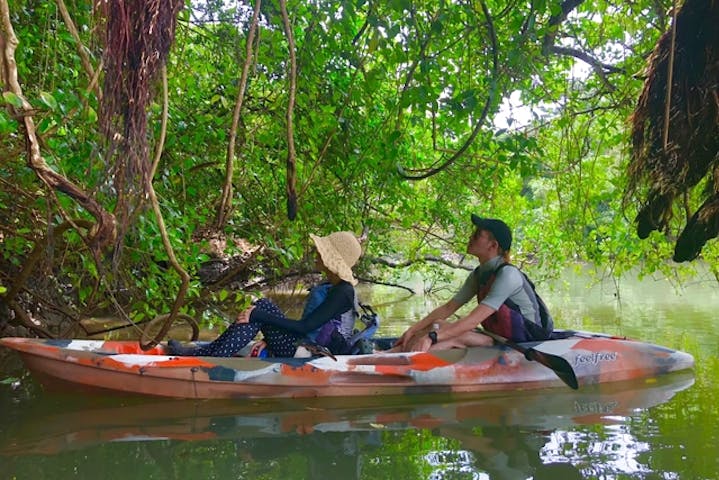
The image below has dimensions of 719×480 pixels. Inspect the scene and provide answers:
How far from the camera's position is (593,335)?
548 cm

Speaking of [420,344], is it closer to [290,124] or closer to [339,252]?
[339,252]

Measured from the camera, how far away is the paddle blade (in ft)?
15.5

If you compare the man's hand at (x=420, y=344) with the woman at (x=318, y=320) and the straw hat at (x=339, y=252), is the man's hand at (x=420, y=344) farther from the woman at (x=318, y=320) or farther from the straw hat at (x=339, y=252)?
the straw hat at (x=339, y=252)

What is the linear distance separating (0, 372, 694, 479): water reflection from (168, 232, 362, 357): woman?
42cm

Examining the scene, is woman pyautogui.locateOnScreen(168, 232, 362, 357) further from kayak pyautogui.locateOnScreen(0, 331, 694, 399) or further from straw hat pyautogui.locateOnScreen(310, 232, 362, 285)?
kayak pyautogui.locateOnScreen(0, 331, 694, 399)

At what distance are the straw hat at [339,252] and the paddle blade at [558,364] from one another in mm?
1409

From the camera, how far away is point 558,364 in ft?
15.6

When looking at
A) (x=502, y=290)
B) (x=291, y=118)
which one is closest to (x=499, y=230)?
(x=502, y=290)

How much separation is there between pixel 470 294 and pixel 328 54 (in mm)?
2043

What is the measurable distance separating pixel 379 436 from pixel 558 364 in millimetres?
1557

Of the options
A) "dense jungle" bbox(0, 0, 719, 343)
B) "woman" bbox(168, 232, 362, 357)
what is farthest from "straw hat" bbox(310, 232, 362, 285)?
"dense jungle" bbox(0, 0, 719, 343)

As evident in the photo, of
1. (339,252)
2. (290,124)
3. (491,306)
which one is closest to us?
(290,124)

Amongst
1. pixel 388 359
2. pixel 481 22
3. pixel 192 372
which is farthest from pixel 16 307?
pixel 481 22

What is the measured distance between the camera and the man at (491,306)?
476cm
